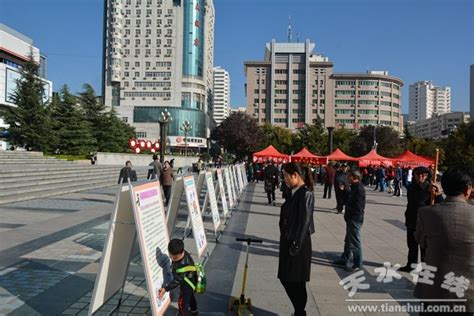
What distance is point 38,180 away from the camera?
54.7 ft

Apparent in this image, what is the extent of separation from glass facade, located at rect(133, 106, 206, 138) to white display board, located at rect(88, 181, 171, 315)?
10267cm

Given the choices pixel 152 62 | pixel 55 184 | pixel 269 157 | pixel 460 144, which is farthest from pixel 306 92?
pixel 55 184

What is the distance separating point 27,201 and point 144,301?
35.7 ft

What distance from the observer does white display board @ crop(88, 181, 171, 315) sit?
403cm

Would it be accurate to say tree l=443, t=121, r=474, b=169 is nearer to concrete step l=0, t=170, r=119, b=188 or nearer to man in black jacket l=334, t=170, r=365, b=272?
concrete step l=0, t=170, r=119, b=188

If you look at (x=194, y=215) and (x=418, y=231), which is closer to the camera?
(x=418, y=231)

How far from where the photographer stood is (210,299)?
5.32m

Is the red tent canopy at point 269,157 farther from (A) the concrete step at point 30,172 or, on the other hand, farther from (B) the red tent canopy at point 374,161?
(A) the concrete step at point 30,172

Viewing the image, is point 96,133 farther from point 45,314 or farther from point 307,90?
point 307,90

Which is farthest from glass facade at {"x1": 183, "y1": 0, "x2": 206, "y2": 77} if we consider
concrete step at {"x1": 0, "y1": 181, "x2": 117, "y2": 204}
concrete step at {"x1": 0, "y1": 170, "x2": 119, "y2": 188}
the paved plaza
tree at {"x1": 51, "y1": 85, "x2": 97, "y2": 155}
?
the paved plaza

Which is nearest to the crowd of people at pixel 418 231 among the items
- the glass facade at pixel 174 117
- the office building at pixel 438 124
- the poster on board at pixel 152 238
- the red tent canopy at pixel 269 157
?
the poster on board at pixel 152 238

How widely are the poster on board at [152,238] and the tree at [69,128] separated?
4148 centimetres

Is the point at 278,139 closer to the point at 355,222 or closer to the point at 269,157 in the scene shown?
the point at 269,157

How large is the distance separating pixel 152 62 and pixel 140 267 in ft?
360
